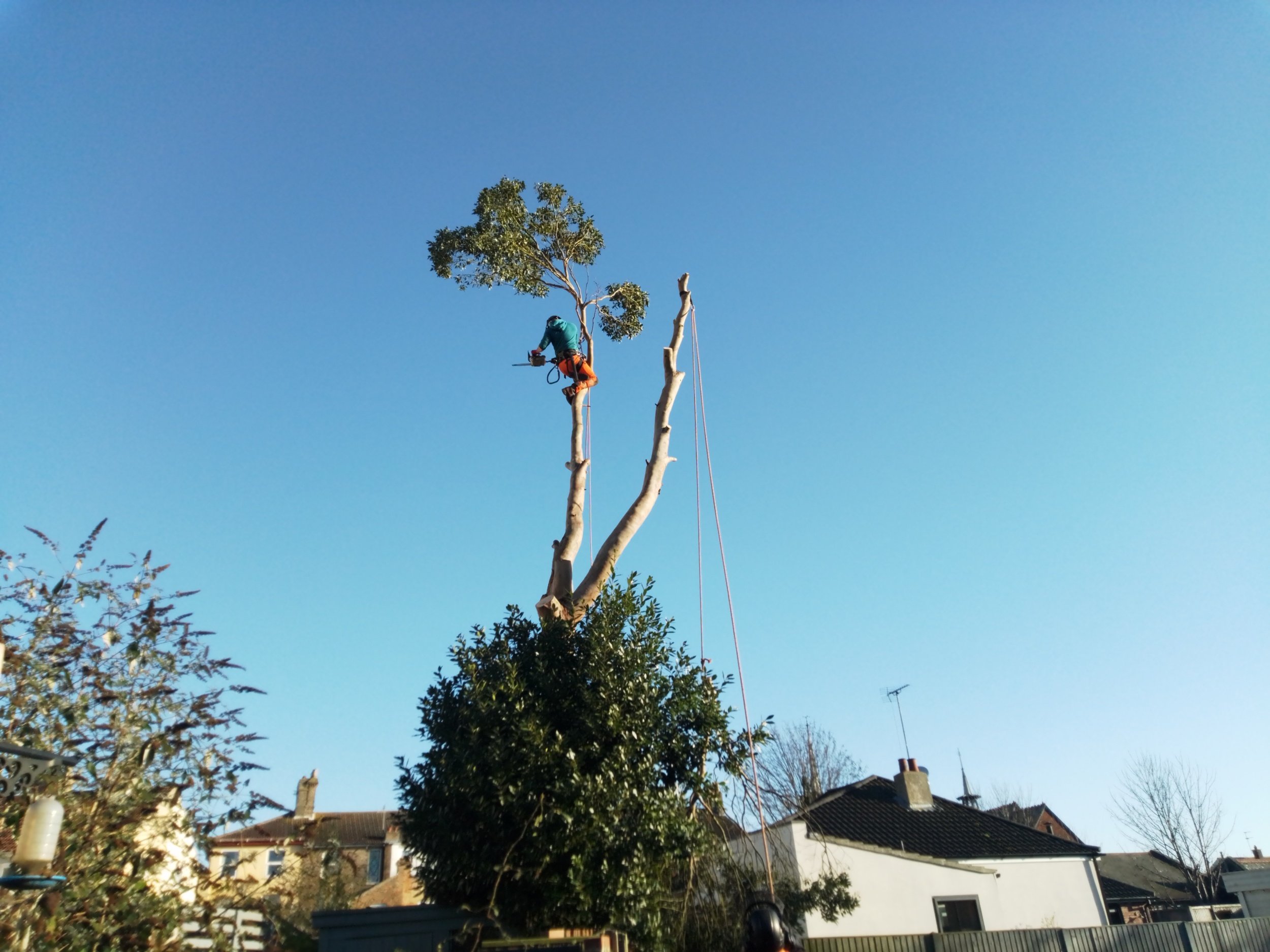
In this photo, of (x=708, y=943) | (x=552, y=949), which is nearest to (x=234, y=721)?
(x=552, y=949)

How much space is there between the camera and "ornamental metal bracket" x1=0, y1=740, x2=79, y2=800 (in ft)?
13.9

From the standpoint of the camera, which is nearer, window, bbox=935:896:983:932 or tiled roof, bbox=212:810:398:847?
tiled roof, bbox=212:810:398:847

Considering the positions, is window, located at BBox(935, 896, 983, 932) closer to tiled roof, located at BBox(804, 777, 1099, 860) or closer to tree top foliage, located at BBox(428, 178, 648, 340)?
tiled roof, located at BBox(804, 777, 1099, 860)

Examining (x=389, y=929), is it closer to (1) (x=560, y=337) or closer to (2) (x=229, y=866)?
(2) (x=229, y=866)

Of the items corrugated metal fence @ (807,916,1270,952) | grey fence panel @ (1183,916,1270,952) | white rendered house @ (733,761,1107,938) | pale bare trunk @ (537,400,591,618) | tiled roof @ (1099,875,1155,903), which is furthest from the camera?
tiled roof @ (1099,875,1155,903)

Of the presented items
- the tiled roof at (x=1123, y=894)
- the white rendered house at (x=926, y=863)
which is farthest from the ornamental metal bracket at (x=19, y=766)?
the tiled roof at (x=1123, y=894)

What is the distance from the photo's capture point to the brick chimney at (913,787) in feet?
76.4

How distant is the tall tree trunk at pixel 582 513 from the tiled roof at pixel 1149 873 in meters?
34.5

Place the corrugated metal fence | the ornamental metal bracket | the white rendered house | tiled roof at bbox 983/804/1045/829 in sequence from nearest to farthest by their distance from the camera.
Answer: the ornamental metal bracket → the corrugated metal fence → the white rendered house → tiled roof at bbox 983/804/1045/829

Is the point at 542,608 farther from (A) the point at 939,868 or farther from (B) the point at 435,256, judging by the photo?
(A) the point at 939,868

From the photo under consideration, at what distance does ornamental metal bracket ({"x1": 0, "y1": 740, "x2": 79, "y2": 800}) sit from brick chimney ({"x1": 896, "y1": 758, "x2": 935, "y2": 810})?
884 inches

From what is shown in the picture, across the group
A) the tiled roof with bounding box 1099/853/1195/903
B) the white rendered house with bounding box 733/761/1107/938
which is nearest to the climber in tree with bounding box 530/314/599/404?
the white rendered house with bounding box 733/761/1107/938

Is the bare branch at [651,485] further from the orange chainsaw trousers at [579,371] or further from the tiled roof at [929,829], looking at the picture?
the tiled roof at [929,829]

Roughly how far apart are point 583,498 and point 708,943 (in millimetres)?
4922
